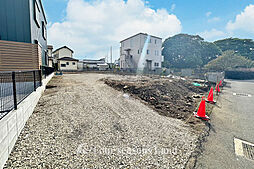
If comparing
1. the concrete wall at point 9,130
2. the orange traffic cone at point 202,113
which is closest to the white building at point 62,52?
the concrete wall at point 9,130

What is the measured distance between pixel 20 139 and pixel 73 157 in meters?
1.36

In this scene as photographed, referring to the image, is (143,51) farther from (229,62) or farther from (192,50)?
(192,50)

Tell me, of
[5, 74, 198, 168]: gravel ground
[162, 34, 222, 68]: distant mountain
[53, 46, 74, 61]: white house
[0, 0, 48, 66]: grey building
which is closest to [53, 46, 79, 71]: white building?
[53, 46, 74, 61]: white house

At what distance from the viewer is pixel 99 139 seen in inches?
117

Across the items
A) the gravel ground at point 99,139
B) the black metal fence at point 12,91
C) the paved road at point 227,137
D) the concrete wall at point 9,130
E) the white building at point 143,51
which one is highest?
the white building at point 143,51

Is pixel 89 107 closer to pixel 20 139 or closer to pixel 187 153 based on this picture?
pixel 20 139

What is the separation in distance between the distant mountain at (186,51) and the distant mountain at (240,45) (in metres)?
8.86

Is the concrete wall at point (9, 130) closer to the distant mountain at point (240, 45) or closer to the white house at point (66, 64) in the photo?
the white house at point (66, 64)

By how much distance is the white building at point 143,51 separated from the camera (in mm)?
28156

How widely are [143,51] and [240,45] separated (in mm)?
41071

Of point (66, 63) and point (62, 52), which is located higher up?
point (62, 52)

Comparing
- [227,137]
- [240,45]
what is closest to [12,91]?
[227,137]

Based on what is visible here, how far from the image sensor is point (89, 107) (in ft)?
15.4

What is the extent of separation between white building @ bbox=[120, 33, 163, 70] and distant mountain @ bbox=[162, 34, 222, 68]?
1303 cm
